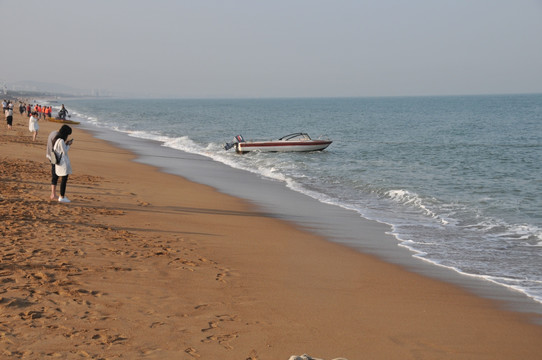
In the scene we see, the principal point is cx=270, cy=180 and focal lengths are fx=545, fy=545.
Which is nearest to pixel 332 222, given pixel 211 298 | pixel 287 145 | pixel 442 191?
pixel 211 298

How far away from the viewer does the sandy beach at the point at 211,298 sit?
532 centimetres

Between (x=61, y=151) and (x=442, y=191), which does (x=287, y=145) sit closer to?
(x=442, y=191)

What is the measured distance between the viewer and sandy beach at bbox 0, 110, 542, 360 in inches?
210

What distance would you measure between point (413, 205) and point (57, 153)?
9.25m

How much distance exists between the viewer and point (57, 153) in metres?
11.2

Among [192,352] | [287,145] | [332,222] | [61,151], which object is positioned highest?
[61,151]

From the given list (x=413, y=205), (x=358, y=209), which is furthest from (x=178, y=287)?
(x=413, y=205)

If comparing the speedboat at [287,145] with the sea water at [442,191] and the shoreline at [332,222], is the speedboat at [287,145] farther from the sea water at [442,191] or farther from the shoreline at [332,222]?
the shoreline at [332,222]

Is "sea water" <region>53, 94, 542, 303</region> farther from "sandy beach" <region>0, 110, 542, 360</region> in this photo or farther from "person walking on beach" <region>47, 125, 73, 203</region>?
"person walking on beach" <region>47, 125, 73, 203</region>

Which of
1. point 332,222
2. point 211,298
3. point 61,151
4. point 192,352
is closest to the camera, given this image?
point 192,352

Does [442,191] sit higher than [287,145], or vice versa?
[287,145]

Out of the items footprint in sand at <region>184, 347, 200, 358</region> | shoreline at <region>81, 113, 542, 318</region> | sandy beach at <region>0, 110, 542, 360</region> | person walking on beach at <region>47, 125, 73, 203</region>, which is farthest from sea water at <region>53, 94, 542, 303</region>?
person walking on beach at <region>47, 125, 73, 203</region>

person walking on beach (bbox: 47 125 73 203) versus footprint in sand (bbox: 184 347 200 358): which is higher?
person walking on beach (bbox: 47 125 73 203)

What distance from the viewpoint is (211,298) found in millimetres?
6559
